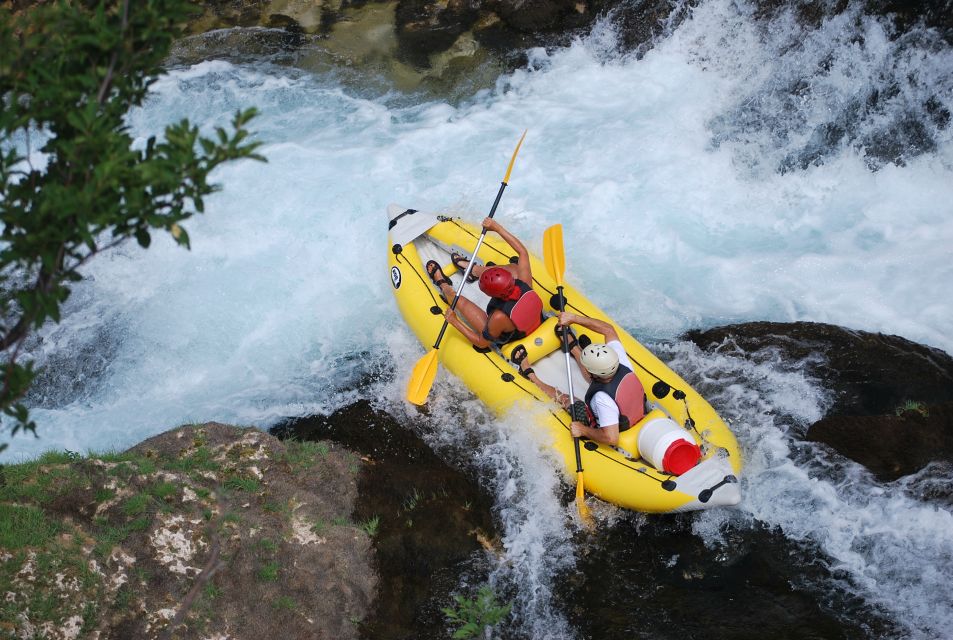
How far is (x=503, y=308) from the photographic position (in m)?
6.06

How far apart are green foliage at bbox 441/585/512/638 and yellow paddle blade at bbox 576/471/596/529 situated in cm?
95

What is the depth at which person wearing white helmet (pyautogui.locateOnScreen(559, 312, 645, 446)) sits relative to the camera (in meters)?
5.29

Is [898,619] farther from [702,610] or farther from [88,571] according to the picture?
[88,571]

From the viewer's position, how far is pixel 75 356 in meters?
6.87

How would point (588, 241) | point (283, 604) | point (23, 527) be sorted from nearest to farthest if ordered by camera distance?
point (23, 527) < point (283, 604) < point (588, 241)

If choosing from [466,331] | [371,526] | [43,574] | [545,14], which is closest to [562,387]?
[466,331]

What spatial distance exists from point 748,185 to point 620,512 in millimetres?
4252

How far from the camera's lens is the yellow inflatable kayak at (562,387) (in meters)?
5.24

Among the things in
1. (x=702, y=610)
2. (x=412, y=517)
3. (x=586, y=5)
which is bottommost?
(x=702, y=610)

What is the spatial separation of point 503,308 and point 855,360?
2.83 m

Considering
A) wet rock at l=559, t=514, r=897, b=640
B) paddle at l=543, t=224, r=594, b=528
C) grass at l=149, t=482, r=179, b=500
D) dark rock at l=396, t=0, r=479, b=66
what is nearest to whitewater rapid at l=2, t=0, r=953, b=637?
wet rock at l=559, t=514, r=897, b=640

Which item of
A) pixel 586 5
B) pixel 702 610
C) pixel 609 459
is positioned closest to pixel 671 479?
pixel 609 459

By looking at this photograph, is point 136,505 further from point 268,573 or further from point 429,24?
point 429,24

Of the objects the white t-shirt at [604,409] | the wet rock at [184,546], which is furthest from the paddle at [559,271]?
the wet rock at [184,546]
